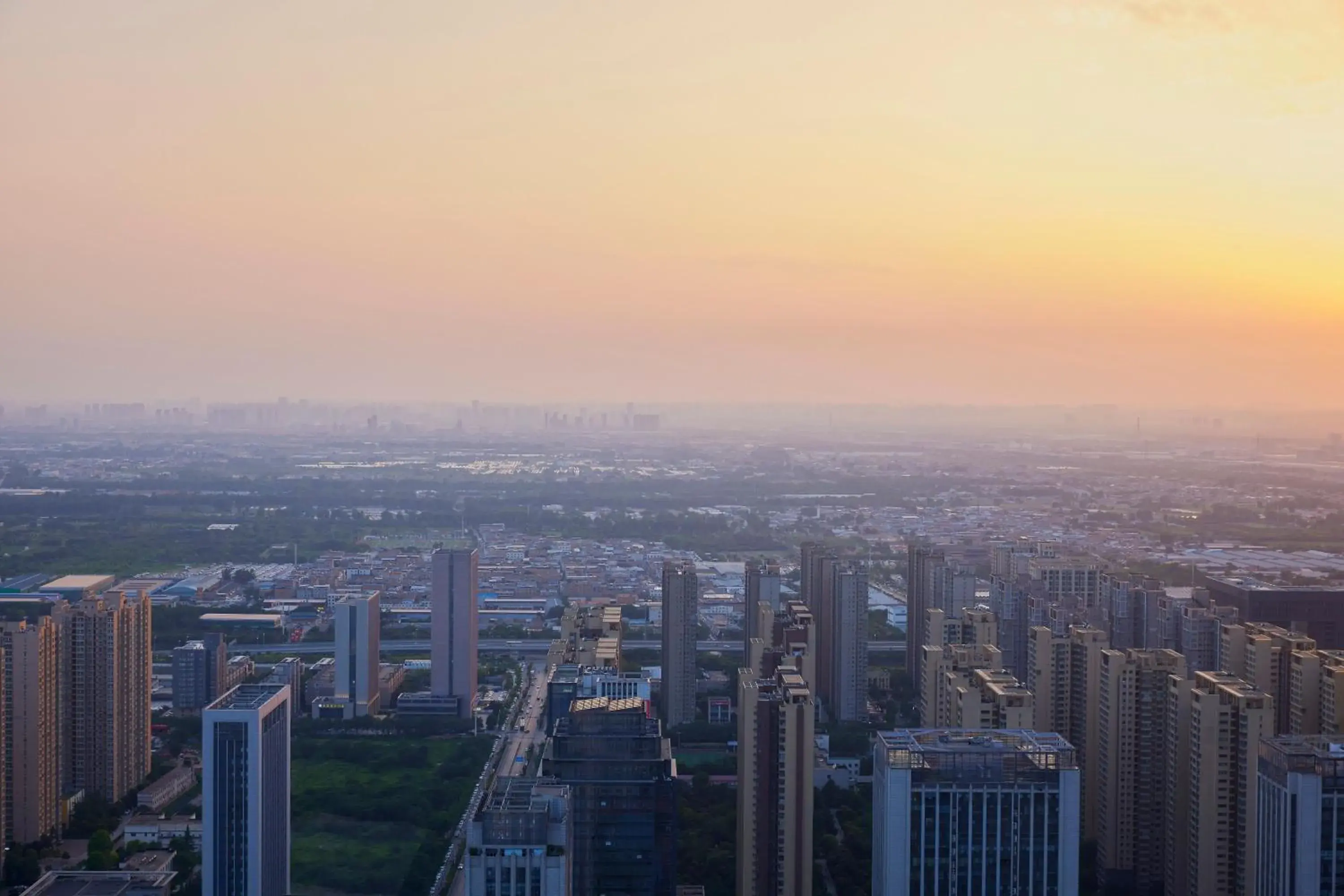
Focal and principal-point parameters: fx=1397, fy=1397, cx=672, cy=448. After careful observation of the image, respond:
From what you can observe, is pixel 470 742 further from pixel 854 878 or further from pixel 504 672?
pixel 854 878

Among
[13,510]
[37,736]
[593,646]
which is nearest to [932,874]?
[593,646]

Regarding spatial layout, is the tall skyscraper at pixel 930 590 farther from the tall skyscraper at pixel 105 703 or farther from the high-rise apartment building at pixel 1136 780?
the tall skyscraper at pixel 105 703

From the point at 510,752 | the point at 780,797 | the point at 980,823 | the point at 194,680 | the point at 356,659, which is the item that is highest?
the point at 980,823

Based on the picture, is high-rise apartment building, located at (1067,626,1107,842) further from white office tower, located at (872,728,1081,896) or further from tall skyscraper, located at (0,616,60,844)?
tall skyscraper, located at (0,616,60,844)

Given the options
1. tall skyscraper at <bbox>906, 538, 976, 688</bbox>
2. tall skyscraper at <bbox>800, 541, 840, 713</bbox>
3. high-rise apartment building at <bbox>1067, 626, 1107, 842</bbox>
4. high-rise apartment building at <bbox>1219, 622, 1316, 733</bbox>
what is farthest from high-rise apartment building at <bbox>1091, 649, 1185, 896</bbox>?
tall skyscraper at <bbox>906, 538, 976, 688</bbox>

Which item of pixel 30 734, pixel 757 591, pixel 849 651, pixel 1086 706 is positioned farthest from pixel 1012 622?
pixel 30 734

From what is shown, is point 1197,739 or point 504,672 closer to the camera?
point 1197,739

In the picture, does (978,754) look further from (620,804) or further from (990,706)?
(990,706)

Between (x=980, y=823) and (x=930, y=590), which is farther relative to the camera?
(x=930, y=590)
